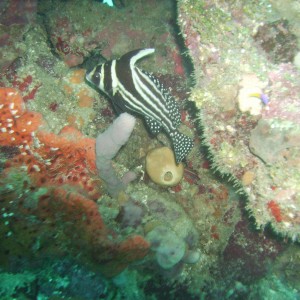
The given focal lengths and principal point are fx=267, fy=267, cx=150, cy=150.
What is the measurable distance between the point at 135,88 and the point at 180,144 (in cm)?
146

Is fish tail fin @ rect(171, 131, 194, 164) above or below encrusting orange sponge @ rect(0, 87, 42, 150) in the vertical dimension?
below

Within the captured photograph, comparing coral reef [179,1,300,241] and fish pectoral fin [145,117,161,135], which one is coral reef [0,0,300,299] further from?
fish pectoral fin [145,117,161,135]

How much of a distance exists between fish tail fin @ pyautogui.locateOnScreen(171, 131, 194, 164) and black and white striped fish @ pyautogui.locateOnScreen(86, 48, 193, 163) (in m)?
0.27

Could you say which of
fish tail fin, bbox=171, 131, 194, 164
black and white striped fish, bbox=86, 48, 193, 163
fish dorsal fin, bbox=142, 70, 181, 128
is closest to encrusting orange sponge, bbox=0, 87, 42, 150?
black and white striped fish, bbox=86, 48, 193, 163

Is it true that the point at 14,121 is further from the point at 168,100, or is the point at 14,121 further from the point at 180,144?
the point at 180,144

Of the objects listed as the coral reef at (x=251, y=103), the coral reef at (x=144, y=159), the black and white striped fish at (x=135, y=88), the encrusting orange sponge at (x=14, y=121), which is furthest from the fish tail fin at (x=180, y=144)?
the encrusting orange sponge at (x=14, y=121)

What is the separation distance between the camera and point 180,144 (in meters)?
5.33

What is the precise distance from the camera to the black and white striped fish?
4641mm

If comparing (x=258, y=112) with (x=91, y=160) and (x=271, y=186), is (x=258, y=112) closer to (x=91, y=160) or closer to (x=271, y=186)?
(x=271, y=186)

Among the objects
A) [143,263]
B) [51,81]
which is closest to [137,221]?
[143,263]

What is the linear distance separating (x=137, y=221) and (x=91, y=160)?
1.38 meters

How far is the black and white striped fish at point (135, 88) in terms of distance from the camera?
4.64 meters

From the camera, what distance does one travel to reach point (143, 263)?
4770mm

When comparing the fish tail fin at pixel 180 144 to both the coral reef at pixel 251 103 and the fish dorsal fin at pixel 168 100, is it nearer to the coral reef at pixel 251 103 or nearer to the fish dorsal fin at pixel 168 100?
the fish dorsal fin at pixel 168 100
